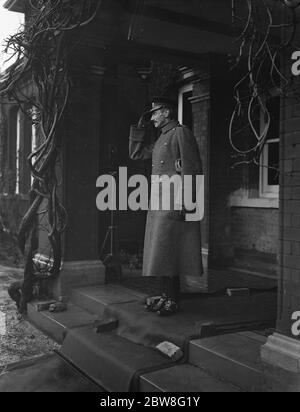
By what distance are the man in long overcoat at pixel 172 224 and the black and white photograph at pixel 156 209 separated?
0.01m

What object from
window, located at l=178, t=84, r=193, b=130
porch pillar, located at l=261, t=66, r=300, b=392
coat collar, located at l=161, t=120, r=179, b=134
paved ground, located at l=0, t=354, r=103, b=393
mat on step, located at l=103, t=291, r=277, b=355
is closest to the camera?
porch pillar, located at l=261, t=66, r=300, b=392

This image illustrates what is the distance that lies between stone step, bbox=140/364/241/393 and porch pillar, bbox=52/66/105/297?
2.80 meters

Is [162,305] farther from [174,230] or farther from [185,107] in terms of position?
[185,107]

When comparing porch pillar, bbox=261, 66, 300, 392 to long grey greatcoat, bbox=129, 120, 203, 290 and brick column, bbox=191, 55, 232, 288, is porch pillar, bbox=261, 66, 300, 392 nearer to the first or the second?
long grey greatcoat, bbox=129, 120, 203, 290

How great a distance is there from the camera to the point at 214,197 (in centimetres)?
756

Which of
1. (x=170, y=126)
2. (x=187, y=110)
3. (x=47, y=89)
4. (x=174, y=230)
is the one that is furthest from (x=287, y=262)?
(x=187, y=110)

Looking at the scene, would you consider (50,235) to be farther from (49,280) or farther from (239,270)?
(239,270)

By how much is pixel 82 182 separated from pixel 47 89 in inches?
50.4

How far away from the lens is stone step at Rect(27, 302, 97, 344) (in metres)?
5.30

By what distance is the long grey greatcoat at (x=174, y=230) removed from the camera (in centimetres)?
443

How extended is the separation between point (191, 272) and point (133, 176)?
16.5 feet

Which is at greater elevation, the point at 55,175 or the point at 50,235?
the point at 55,175

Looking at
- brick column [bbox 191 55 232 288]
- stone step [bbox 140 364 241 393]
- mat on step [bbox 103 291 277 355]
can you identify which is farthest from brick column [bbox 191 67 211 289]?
stone step [bbox 140 364 241 393]
